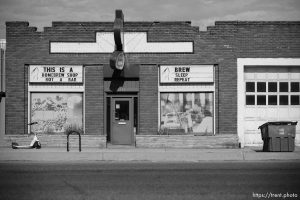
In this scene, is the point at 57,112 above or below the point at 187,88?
below

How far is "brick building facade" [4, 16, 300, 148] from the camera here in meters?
20.4

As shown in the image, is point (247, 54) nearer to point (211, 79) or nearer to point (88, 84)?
point (211, 79)

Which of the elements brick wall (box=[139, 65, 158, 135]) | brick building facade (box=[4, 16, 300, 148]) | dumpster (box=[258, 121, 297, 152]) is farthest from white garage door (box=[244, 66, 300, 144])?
brick wall (box=[139, 65, 158, 135])

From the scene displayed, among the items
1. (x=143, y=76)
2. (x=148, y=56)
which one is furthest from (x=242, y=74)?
(x=143, y=76)

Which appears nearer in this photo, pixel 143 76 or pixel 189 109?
pixel 143 76

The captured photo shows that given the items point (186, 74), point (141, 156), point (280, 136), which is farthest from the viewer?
point (186, 74)

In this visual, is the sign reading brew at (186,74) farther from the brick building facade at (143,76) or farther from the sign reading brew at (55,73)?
the sign reading brew at (55,73)

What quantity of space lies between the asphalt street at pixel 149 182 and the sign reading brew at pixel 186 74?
6.35m

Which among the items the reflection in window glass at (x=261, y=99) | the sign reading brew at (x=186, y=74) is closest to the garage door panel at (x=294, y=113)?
the reflection in window glass at (x=261, y=99)

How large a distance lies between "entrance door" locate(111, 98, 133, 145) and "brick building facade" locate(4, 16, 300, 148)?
43 mm

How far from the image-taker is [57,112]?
67.3 ft

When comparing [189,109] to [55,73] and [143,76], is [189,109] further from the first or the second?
[55,73]

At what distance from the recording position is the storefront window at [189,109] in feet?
67.4

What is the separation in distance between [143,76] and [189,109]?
8.03 ft
